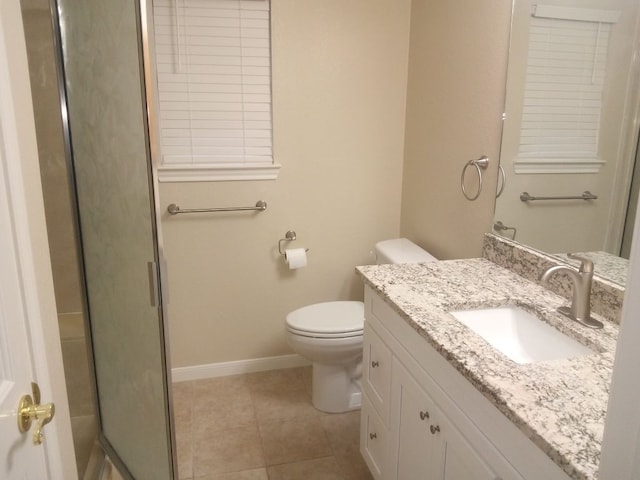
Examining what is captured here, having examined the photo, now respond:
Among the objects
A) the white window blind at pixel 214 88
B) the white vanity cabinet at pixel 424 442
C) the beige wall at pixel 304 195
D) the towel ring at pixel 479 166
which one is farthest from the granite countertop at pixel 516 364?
the white window blind at pixel 214 88

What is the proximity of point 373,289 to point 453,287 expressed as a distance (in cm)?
27

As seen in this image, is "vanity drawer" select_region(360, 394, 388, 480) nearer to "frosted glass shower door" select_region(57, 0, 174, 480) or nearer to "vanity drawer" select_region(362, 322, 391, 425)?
"vanity drawer" select_region(362, 322, 391, 425)

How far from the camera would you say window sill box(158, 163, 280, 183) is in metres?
2.43

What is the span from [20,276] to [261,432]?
5.73ft

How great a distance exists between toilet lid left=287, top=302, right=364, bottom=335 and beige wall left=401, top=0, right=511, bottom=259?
524 mm

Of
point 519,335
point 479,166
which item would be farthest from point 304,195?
point 519,335

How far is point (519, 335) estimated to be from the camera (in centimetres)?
147

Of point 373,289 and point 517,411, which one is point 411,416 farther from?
point 517,411

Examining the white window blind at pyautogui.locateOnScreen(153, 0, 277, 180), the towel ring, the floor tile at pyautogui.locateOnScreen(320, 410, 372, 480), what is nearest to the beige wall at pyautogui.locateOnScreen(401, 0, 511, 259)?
the towel ring

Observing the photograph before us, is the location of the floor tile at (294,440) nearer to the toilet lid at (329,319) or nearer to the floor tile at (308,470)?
the floor tile at (308,470)

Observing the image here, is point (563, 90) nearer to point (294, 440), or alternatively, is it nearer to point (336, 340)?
point (336, 340)

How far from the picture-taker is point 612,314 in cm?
136

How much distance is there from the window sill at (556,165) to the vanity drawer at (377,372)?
2.73 ft

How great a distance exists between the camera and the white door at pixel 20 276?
74 cm
